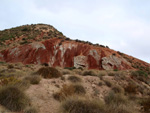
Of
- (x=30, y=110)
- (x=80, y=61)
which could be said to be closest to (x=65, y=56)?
(x=80, y=61)

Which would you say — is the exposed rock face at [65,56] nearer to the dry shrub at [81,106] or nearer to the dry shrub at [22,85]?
the dry shrub at [22,85]

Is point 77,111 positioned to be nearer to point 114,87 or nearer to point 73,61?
point 114,87

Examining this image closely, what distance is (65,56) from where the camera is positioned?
109 feet

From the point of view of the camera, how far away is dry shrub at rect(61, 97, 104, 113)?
4316 mm

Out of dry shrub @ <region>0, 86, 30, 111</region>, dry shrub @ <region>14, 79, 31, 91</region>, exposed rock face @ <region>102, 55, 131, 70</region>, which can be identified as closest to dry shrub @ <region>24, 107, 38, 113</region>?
dry shrub @ <region>0, 86, 30, 111</region>

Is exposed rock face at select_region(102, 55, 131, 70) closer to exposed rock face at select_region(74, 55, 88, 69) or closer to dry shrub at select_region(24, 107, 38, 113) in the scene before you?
exposed rock face at select_region(74, 55, 88, 69)

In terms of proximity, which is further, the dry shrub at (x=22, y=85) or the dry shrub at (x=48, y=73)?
the dry shrub at (x=48, y=73)

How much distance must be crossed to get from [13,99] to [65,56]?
2844 centimetres

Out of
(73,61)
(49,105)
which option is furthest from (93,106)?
(73,61)

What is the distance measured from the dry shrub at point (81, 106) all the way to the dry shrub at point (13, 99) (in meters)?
1.62

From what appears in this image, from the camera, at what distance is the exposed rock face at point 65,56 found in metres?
31.2

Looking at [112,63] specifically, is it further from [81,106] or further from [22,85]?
[81,106]

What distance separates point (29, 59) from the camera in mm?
32500

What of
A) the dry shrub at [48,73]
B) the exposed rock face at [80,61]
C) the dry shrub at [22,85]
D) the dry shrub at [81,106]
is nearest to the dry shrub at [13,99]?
the dry shrub at [22,85]
